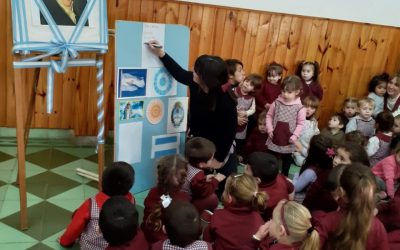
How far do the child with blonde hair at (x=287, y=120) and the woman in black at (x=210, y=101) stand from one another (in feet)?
2.19

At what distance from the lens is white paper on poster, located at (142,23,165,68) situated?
2883mm

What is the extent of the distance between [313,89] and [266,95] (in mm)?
611

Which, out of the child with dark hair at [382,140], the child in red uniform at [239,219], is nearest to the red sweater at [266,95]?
the child with dark hair at [382,140]

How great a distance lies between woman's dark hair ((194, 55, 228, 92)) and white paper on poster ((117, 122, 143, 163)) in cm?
63

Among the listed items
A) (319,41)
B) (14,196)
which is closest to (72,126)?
(14,196)

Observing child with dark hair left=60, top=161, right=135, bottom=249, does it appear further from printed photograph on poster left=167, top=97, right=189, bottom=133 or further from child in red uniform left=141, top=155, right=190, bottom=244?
printed photograph on poster left=167, top=97, right=189, bottom=133

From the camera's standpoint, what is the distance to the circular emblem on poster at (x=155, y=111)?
3076 mm

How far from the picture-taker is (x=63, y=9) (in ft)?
8.08

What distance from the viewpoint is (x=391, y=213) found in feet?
8.22

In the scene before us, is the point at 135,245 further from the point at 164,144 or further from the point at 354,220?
the point at 164,144

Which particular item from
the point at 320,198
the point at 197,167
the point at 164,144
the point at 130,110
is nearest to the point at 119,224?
the point at 197,167

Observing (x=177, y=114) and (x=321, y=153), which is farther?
(x=177, y=114)

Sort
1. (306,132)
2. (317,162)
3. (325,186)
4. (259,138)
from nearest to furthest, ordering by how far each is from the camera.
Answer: (325,186), (317,162), (259,138), (306,132)

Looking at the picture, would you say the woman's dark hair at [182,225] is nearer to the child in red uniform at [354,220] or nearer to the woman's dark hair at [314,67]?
the child in red uniform at [354,220]
